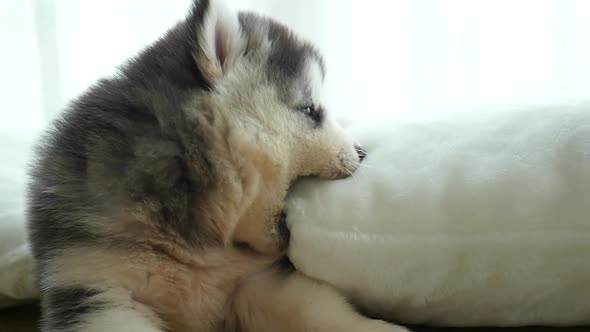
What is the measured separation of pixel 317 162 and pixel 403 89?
1035 millimetres

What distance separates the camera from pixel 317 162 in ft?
3.55

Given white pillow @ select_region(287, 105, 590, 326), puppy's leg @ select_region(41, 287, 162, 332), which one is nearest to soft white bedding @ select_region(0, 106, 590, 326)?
white pillow @ select_region(287, 105, 590, 326)

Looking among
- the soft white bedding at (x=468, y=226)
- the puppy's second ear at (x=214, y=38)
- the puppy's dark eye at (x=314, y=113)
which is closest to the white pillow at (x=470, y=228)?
the soft white bedding at (x=468, y=226)

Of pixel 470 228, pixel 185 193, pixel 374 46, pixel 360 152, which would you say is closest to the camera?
pixel 470 228

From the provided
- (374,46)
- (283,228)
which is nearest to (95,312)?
(283,228)

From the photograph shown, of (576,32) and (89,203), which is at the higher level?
(576,32)

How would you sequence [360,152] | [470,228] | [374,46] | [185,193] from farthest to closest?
[374,46] → [360,152] → [185,193] → [470,228]

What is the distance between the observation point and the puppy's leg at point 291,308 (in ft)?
3.07

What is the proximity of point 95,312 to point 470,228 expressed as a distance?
0.59m

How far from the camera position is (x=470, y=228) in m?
0.87

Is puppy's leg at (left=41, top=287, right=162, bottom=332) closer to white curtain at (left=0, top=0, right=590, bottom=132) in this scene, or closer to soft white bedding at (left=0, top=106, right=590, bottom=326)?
soft white bedding at (left=0, top=106, right=590, bottom=326)

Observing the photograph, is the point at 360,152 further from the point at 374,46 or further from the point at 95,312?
the point at 374,46

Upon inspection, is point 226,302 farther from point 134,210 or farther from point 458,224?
point 458,224

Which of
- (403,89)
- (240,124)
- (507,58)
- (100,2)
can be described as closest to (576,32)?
(507,58)
